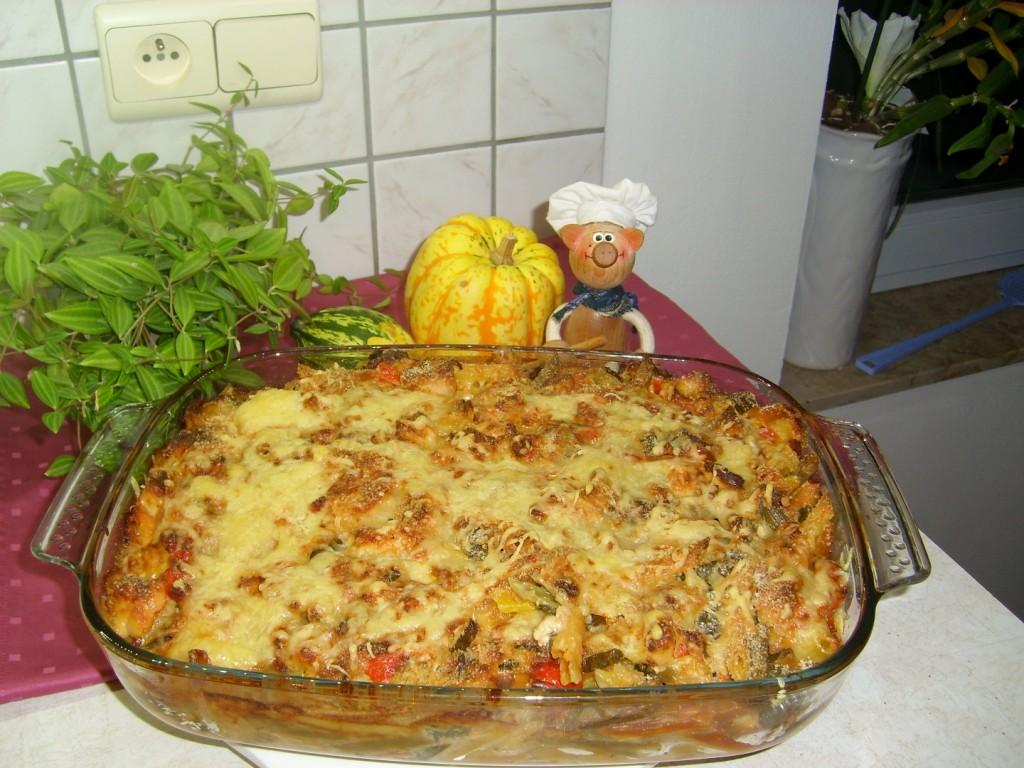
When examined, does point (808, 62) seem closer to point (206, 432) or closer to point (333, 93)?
point (333, 93)

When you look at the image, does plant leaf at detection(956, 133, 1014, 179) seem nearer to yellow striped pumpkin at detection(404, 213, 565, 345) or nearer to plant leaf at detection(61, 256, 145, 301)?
yellow striped pumpkin at detection(404, 213, 565, 345)

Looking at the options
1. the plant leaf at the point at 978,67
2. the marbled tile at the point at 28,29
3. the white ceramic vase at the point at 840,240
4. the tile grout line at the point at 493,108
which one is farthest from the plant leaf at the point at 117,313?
the plant leaf at the point at 978,67

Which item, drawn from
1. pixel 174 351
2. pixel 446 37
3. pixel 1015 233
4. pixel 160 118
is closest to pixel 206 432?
pixel 174 351

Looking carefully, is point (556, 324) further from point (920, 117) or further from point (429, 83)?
point (920, 117)

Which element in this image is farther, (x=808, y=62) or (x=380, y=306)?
(x=808, y=62)

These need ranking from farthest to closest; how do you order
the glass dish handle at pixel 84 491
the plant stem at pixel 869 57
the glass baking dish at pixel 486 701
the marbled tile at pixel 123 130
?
the plant stem at pixel 869 57
the marbled tile at pixel 123 130
the glass dish handle at pixel 84 491
the glass baking dish at pixel 486 701

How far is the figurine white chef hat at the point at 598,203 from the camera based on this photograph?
1068 millimetres

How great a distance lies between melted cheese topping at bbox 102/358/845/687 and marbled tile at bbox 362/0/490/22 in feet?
1.57

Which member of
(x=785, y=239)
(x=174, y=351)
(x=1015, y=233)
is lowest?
(x=1015, y=233)

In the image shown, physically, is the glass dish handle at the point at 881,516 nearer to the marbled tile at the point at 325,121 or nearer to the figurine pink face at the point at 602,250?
the figurine pink face at the point at 602,250

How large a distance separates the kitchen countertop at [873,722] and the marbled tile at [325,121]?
2.12 ft

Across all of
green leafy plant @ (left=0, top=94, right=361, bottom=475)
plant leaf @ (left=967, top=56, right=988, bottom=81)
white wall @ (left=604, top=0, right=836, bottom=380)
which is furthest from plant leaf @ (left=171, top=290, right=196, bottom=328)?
plant leaf @ (left=967, top=56, right=988, bottom=81)

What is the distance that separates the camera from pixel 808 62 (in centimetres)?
146

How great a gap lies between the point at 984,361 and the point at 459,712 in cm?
156
